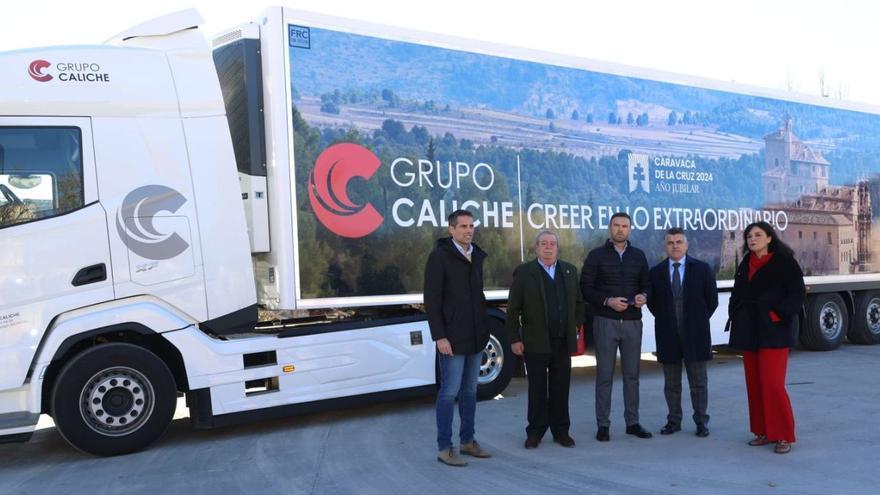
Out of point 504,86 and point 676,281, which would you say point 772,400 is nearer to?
point 676,281

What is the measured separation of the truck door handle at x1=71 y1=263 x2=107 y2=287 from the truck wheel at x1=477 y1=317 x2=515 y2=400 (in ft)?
12.4

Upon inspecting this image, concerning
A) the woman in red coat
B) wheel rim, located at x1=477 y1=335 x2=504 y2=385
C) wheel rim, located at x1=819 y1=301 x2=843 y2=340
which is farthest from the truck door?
wheel rim, located at x1=819 y1=301 x2=843 y2=340

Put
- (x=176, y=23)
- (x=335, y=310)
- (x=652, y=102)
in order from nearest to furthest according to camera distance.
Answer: (x=176, y=23)
(x=335, y=310)
(x=652, y=102)

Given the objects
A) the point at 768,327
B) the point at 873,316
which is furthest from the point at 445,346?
the point at 873,316

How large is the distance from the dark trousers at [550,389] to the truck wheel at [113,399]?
115 inches

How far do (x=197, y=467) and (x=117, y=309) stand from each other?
140 cm

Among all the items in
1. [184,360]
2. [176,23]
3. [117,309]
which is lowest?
[184,360]

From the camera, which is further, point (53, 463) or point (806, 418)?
point (806, 418)

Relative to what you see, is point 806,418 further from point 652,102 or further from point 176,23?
point 176,23

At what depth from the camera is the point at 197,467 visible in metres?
6.11

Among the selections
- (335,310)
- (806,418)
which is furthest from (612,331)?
Answer: (335,310)

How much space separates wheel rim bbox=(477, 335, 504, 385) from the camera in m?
8.35

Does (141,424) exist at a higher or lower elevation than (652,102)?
lower

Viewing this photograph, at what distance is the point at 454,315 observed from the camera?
5.96m
